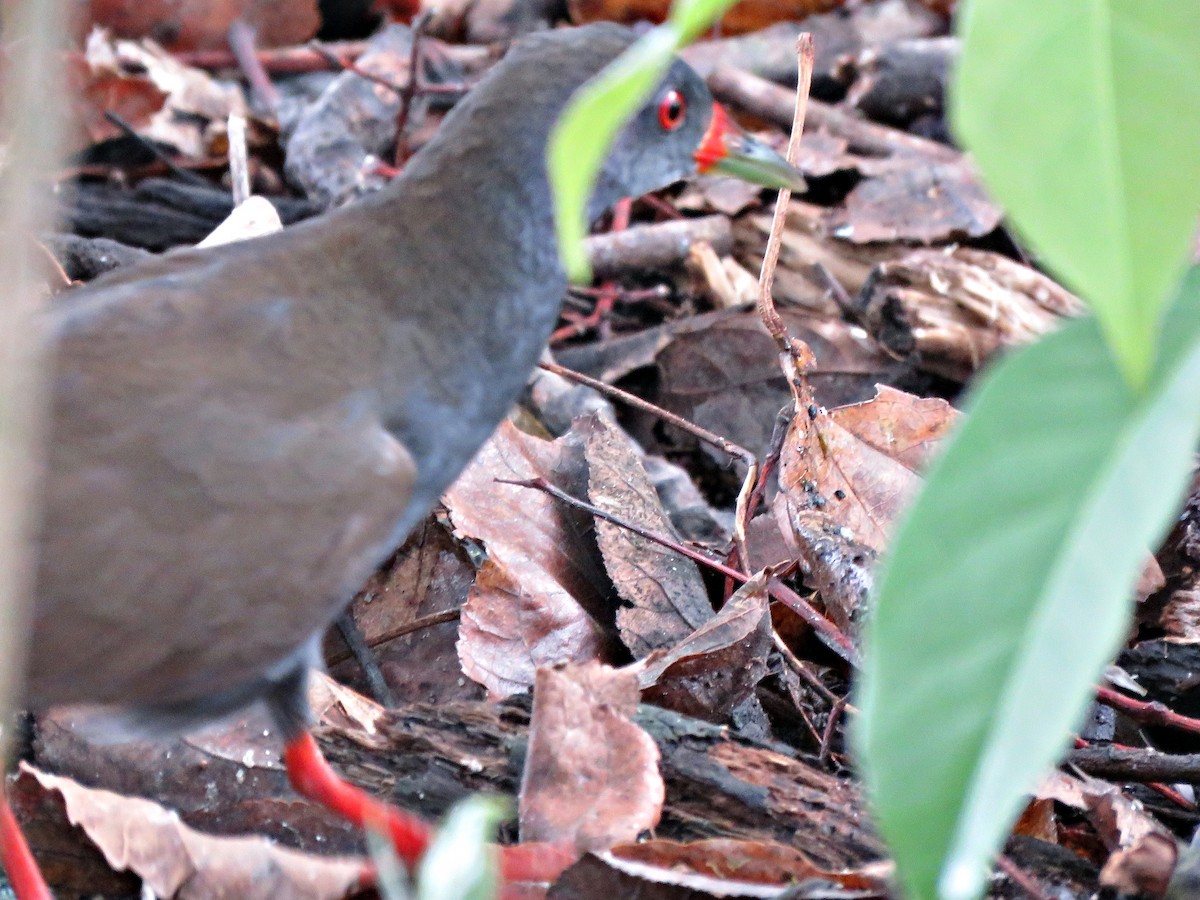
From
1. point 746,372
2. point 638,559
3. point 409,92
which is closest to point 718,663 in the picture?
point 638,559

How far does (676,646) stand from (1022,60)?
1.74 meters

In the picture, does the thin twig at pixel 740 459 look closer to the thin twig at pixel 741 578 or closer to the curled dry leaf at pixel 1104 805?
the thin twig at pixel 741 578

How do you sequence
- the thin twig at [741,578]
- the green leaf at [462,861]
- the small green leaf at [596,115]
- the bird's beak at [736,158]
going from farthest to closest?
the bird's beak at [736,158]
the thin twig at [741,578]
the green leaf at [462,861]
the small green leaf at [596,115]

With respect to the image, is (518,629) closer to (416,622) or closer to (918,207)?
(416,622)

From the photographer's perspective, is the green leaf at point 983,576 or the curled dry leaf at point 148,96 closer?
the green leaf at point 983,576

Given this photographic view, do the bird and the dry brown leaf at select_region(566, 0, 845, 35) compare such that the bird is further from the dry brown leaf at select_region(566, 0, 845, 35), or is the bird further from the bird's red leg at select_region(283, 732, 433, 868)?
the dry brown leaf at select_region(566, 0, 845, 35)

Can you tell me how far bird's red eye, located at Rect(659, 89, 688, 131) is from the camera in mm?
2834

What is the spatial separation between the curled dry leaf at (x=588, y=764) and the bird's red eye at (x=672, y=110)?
122cm

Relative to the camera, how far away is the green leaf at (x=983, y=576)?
1100 millimetres

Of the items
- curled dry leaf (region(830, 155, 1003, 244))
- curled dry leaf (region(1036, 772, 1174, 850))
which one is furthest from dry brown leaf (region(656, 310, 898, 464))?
curled dry leaf (region(1036, 772, 1174, 850))

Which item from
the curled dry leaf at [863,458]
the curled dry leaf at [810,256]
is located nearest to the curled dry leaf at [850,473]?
the curled dry leaf at [863,458]

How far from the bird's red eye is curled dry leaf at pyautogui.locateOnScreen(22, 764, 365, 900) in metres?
1.64

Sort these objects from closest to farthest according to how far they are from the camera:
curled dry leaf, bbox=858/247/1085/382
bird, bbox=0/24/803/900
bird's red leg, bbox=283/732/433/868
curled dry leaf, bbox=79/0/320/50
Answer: bird, bbox=0/24/803/900 → bird's red leg, bbox=283/732/433/868 → curled dry leaf, bbox=858/247/1085/382 → curled dry leaf, bbox=79/0/320/50

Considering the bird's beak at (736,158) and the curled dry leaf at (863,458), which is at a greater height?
the bird's beak at (736,158)
